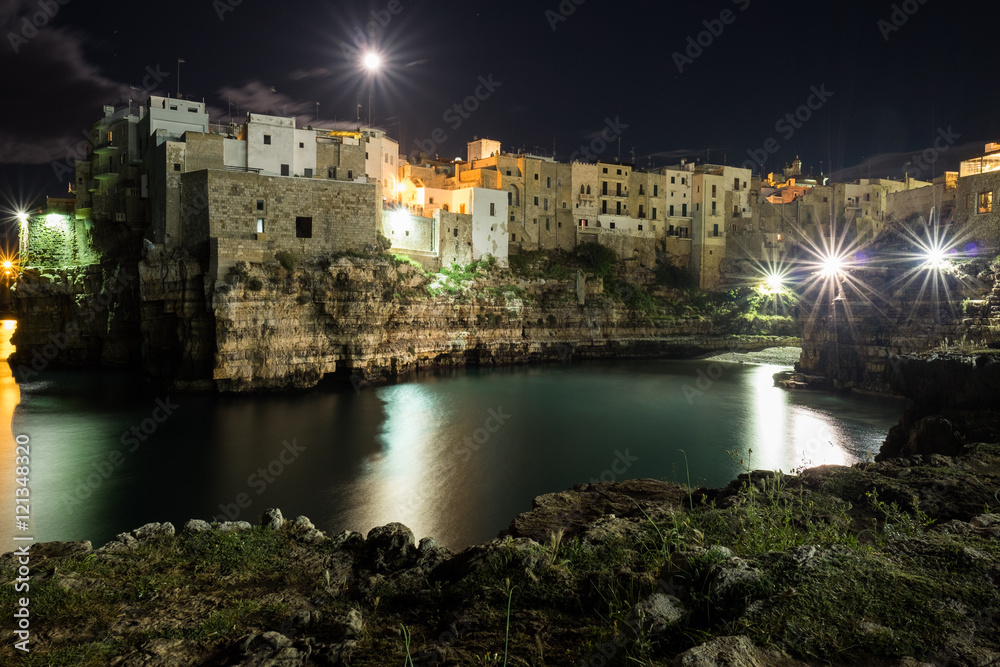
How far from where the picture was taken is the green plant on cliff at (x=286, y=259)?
2803cm

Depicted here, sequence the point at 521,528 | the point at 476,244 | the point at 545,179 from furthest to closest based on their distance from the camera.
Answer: the point at 545,179, the point at 476,244, the point at 521,528

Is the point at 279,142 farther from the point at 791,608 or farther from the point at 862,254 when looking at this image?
the point at 862,254

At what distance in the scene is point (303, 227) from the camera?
29.0 meters

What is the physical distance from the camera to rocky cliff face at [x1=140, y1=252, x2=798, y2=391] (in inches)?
1046

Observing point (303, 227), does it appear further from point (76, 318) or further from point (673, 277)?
point (673, 277)

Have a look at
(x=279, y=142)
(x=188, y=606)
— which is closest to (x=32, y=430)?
(x=279, y=142)

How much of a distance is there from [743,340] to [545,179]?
796 inches

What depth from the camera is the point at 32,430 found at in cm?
2073
